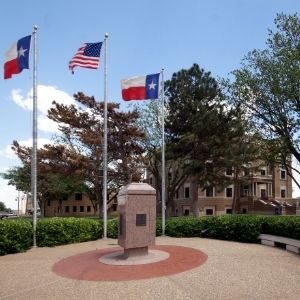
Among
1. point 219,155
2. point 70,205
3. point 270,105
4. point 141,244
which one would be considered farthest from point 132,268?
point 70,205

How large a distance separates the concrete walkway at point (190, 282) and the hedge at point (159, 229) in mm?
2164

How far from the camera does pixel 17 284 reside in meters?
10.7

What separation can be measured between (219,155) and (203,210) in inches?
978

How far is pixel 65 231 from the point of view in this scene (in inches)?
727

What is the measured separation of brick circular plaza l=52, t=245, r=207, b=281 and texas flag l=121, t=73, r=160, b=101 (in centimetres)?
834

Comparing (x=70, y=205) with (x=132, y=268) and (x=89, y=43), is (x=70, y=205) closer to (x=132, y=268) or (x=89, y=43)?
(x=89, y=43)

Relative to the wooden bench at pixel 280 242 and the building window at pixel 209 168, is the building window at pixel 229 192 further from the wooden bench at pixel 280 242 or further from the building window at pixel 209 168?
the wooden bench at pixel 280 242

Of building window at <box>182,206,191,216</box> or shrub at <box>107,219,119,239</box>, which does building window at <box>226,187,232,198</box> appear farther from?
shrub at <box>107,219,119,239</box>

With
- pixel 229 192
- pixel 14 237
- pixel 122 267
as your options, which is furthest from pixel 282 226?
pixel 229 192

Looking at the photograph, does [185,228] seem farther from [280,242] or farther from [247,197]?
[247,197]

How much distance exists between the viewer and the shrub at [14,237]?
52.6 ft

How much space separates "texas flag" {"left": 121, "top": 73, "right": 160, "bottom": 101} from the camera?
67.2 ft

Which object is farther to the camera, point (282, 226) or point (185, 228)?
point (185, 228)

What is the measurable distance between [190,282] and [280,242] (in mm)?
6792
